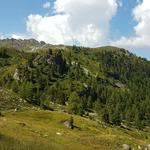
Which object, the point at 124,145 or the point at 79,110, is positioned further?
the point at 79,110

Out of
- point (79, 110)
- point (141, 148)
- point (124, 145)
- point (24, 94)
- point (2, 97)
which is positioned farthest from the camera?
point (79, 110)

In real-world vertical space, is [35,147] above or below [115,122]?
above

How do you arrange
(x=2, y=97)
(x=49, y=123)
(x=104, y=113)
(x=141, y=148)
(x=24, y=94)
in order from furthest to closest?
(x=104, y=113)
(x=24, y=94)
(x=2, y=97)
(x=49, y=123)
(x=141, y=148)

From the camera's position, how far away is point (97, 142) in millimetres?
75812

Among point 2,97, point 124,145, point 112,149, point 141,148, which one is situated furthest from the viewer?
point 2,97

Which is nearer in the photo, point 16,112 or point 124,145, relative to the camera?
point 124,145

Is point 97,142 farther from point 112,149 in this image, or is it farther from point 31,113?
point 31,113

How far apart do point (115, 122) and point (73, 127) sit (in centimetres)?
9152

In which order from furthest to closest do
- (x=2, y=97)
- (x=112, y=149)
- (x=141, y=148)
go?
(x=2, y=97) < (x=141, y=148) < (x=112, y=149)

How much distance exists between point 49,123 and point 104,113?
91377mm

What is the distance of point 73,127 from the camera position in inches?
4208

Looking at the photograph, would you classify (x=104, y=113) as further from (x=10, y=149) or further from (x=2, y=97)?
(x=10, y=149)

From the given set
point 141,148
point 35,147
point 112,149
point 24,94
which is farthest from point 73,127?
point 35,147

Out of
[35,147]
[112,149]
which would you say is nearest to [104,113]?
[112,149]
